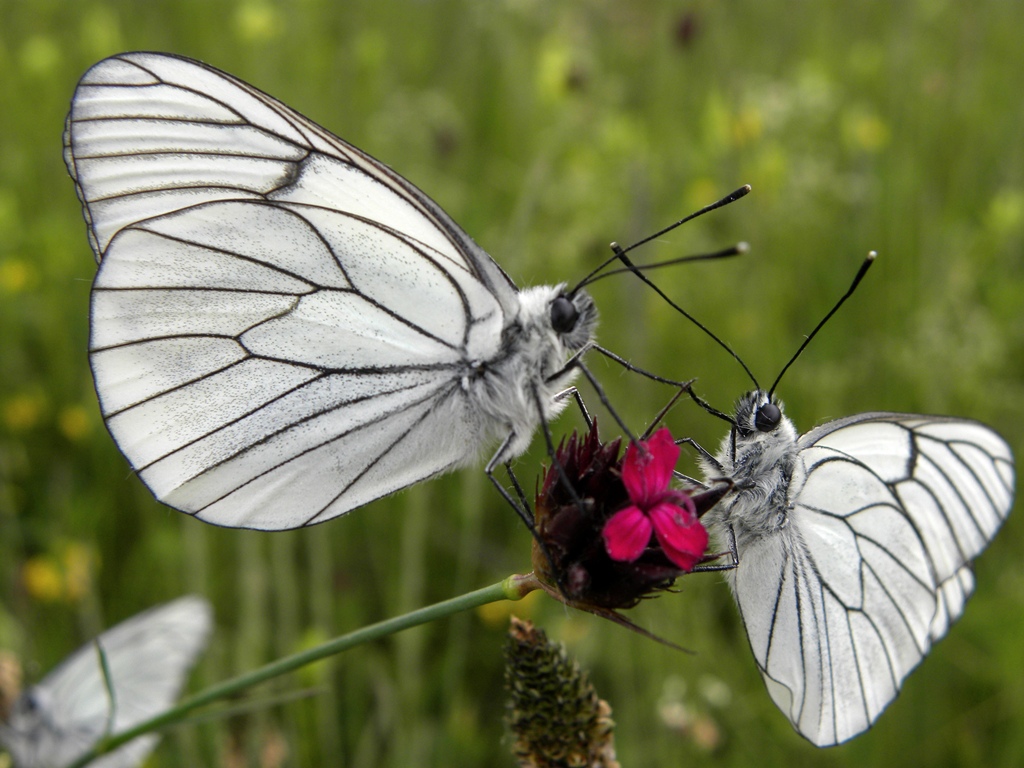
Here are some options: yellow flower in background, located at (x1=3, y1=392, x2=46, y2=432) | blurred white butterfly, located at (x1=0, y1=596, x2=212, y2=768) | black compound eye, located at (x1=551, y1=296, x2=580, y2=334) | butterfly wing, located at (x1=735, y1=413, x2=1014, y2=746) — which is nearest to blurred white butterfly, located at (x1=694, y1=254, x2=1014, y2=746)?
butterfly wing, located at (x1=735, y1=413, x2=1014, y2=746)

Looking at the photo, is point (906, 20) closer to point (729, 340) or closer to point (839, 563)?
point (729, 340)

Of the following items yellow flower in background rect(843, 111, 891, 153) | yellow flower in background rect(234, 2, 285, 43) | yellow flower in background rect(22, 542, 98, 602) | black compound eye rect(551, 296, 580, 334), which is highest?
yellow flower in background rect(234, 2, 285, 43)

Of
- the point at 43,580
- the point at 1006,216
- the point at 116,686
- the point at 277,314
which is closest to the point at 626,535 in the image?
the point at 277,314

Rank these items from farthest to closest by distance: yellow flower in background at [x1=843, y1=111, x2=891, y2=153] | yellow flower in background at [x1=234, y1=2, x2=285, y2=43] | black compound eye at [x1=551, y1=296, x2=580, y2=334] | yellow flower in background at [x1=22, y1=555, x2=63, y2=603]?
yellow flower in background at [x1=843, y1=111, x2=891, y2=153] < yellow flower in background at [x1=234, y1=2, x2=285, y2=43] < yellow flower in background at [x1=22, y1=555, x2=63, y2=603] < black compound eye at [x1=551, y1=296, x2=580, y2=334]

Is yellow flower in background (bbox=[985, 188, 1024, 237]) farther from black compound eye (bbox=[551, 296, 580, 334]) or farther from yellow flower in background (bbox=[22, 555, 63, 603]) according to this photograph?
yellow flower in background (bbox=[22, 555, 63, 603])

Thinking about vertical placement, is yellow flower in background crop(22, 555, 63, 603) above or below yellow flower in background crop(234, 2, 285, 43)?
below

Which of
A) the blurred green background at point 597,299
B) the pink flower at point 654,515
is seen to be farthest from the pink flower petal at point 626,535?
the blurred green background at point 597,299

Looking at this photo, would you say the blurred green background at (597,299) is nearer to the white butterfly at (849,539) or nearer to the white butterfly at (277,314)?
the white butterfly at (849,539)
